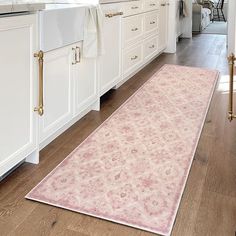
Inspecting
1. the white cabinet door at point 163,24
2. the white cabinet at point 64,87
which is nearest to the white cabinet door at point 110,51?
the white cabinet at point 64,87

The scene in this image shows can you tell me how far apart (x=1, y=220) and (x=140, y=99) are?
80.3 inches

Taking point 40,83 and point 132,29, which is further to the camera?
point 132,29

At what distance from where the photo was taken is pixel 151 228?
5.12ft

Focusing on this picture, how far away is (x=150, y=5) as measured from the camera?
4.59m

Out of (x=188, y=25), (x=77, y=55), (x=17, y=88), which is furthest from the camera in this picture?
(x=188, y=25)

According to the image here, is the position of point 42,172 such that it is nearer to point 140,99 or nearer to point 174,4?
point 140,99

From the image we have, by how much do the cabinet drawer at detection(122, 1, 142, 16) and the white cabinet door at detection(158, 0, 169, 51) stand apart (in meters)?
1.28

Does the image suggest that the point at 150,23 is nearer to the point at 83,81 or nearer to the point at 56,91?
the point at 83,81

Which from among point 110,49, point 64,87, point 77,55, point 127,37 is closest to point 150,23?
point 127,37

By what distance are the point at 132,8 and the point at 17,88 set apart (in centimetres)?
229

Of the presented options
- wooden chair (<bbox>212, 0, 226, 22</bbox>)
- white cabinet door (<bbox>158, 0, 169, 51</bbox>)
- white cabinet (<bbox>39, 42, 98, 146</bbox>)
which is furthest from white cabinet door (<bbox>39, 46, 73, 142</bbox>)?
wooden chair (<bbox>212, 0, 226, 22</bbox>)

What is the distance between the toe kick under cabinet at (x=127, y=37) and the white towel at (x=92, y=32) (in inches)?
13.6

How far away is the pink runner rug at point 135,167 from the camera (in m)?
1.70

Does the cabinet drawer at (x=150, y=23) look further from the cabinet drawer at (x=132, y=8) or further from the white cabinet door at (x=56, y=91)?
the white cabinet door at (x=56, y=91)
